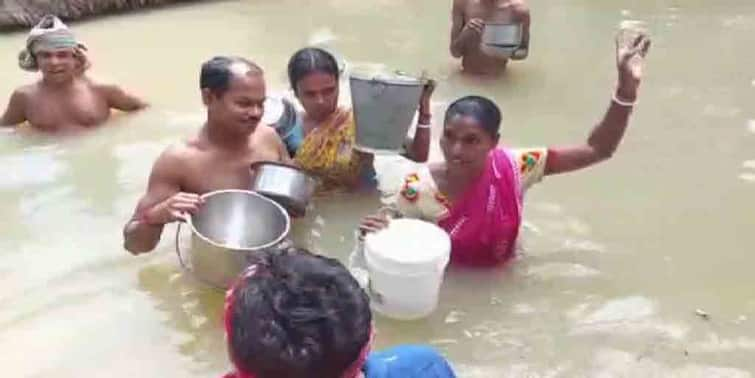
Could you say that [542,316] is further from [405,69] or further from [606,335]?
[405,69]

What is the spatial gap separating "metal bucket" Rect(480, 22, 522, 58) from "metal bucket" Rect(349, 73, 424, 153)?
7.23ft

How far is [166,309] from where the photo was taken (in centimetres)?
406

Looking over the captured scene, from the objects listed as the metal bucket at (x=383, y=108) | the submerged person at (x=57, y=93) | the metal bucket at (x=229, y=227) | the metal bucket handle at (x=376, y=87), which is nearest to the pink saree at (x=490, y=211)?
the metal bucket at (x=383, y=108)

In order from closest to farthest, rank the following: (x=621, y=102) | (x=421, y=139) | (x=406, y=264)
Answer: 1. (x=406, y=264)
2. (x=621, y=102)
3. (x=421, y=139)

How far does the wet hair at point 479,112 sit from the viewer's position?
393 centimetres

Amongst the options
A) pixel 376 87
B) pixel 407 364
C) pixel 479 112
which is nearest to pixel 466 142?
pixel 479 112

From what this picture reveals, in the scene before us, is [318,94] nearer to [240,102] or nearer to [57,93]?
[240,102]

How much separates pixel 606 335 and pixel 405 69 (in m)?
3.17

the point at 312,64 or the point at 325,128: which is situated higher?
the point at 312,64

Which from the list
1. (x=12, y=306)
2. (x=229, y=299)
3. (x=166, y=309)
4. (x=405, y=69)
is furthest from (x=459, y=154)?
(x=405, y=69)

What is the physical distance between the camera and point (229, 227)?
3.92 meters

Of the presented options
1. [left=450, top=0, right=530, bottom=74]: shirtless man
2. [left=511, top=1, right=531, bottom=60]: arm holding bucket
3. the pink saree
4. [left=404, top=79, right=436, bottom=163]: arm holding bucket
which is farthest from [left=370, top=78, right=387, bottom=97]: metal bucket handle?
[left=511, top=1, right=531, bottom=60]: arm holding bucket

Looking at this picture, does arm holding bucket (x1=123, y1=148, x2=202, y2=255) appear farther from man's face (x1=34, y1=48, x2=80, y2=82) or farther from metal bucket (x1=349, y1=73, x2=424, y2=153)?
man's face (x1=34, y1=48, x2=80, y2=82)

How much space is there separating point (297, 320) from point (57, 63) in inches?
171
